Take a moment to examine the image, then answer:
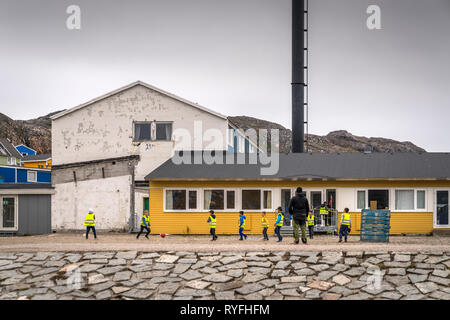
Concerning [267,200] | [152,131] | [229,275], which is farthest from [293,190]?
[229,275]

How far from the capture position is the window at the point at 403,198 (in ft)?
80.8

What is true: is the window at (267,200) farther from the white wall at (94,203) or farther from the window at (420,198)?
the white wall at (94,203)

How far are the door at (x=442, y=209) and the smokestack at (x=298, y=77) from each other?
11.0 m

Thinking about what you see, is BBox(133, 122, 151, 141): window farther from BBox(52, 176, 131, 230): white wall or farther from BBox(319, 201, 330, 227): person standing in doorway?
BBox(319, 201, 330, 227): person standing in doorway

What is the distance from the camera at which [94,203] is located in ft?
93.7

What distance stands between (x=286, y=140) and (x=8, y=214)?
13296 centimetres

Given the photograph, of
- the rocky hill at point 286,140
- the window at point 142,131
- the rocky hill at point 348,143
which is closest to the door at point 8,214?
the window at point 142,131

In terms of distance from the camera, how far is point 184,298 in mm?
14547

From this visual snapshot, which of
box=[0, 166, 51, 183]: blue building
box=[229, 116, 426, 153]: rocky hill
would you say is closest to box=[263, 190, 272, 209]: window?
box=[0, 166, 51, 183]: blue building

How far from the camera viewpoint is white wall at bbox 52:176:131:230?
Answer: 28.2m

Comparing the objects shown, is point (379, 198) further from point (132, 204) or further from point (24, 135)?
point (24, 135)
